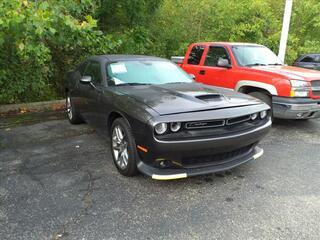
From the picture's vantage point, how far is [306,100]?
5.84m

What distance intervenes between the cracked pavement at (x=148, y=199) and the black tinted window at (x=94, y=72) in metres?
1.12

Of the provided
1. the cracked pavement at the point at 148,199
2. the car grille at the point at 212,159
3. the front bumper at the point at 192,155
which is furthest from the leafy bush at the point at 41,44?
the car grille at the point at 212,159

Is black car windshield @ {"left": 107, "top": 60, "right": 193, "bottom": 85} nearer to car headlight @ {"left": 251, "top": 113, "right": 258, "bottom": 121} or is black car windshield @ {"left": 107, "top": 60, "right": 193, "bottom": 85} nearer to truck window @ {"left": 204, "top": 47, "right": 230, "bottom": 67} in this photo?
car headlight @ {"left": 251, "top": 113, "right": 258, "bottom": 121}

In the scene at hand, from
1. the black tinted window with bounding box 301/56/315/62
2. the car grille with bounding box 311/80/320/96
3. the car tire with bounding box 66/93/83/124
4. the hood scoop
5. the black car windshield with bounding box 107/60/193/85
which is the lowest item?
the car tire with bounding box 66/93/83/124

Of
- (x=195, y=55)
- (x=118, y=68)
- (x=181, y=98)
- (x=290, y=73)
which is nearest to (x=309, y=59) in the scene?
(x=195, y=55)

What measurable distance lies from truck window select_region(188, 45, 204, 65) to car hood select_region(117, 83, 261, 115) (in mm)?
3357

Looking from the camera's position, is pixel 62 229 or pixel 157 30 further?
pixel 157 30

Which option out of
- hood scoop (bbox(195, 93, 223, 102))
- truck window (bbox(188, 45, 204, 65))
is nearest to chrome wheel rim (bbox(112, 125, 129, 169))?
hood scoop (bbox(195, 93, 223, 102))

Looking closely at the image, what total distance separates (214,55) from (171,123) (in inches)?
175

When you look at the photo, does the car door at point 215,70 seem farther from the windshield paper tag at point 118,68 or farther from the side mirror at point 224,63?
the windshield paper tag at point 118,68

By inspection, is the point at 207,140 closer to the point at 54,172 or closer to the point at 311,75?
the point at 54,172

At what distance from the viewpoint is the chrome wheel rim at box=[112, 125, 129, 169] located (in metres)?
4.01

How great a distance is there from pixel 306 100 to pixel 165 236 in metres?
4.20

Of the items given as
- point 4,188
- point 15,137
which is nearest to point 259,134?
point 4,188
